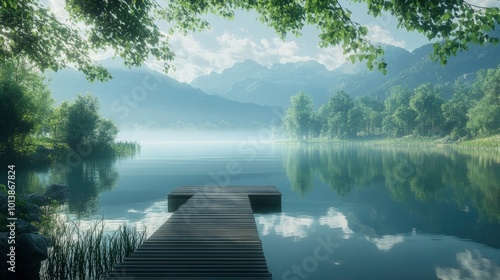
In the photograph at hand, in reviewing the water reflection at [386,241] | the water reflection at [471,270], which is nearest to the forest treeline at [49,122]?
the water reflection at [386,241]

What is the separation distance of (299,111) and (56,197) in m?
121

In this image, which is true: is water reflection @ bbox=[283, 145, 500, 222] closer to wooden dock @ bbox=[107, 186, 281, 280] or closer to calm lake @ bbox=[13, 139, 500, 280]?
calm lake @ bbox=[13, 139, 500, 280]

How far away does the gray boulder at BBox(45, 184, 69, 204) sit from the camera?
2211 centimetres

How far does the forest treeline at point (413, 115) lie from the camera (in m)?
90.1

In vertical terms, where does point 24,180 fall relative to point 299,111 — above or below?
below

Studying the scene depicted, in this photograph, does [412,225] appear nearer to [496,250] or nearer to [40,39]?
[496,250]

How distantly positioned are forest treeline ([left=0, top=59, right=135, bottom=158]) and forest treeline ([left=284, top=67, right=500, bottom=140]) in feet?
274

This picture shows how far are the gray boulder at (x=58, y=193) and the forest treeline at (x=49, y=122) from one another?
18.9 m

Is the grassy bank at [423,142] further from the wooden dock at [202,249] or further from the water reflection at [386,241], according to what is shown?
the wooden dock at [202,249]

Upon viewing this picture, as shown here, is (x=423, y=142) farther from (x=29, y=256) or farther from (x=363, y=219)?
(x=29, y=256)

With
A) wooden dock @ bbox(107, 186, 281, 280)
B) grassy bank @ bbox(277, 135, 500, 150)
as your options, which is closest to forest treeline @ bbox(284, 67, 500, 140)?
grassy bank @ bbox(277, 135, 500, 150)

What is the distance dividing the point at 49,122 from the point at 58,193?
4523cm

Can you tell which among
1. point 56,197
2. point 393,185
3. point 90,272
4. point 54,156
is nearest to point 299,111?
point 54,156

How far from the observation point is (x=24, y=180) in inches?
1154
